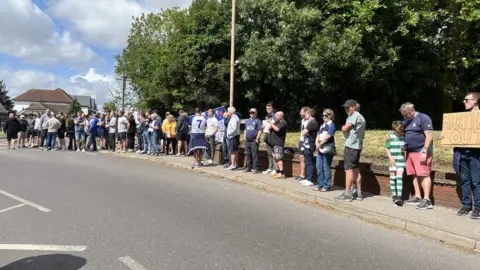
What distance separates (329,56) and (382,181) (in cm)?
1202

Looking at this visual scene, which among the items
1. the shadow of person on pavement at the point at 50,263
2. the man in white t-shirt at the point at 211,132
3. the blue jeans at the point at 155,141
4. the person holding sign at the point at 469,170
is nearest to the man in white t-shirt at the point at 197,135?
the man in white t-shirt at the point at 211,132

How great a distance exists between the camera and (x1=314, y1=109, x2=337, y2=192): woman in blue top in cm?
867

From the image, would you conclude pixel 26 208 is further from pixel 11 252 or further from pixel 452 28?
pixel 452 28

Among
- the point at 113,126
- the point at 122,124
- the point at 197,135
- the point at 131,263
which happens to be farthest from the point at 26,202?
the point at 113,126

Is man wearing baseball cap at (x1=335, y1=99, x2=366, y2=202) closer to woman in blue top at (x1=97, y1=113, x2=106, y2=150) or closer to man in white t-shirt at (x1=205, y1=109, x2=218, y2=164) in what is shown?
man in white t-shirt at (x1=205, y1=109, x2=218, y2=164)

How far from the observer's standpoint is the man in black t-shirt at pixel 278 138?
10387 mm

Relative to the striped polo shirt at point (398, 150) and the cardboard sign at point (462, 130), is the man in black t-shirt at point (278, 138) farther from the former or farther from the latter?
the cardboard sign at point (462, 130)

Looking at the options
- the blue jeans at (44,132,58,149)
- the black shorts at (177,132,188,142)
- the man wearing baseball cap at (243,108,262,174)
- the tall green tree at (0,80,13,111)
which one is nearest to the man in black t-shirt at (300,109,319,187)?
the man wearing baseball cap at (243,108,262,174)

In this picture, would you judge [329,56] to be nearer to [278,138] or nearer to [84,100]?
[278,138]

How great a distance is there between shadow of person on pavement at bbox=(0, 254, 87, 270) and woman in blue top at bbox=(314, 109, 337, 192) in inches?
218

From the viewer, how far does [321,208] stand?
7.83 metres

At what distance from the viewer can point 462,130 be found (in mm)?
6883

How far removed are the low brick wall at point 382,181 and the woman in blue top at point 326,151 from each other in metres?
0.61

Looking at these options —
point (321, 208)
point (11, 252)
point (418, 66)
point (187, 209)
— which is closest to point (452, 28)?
point (418, 66)
